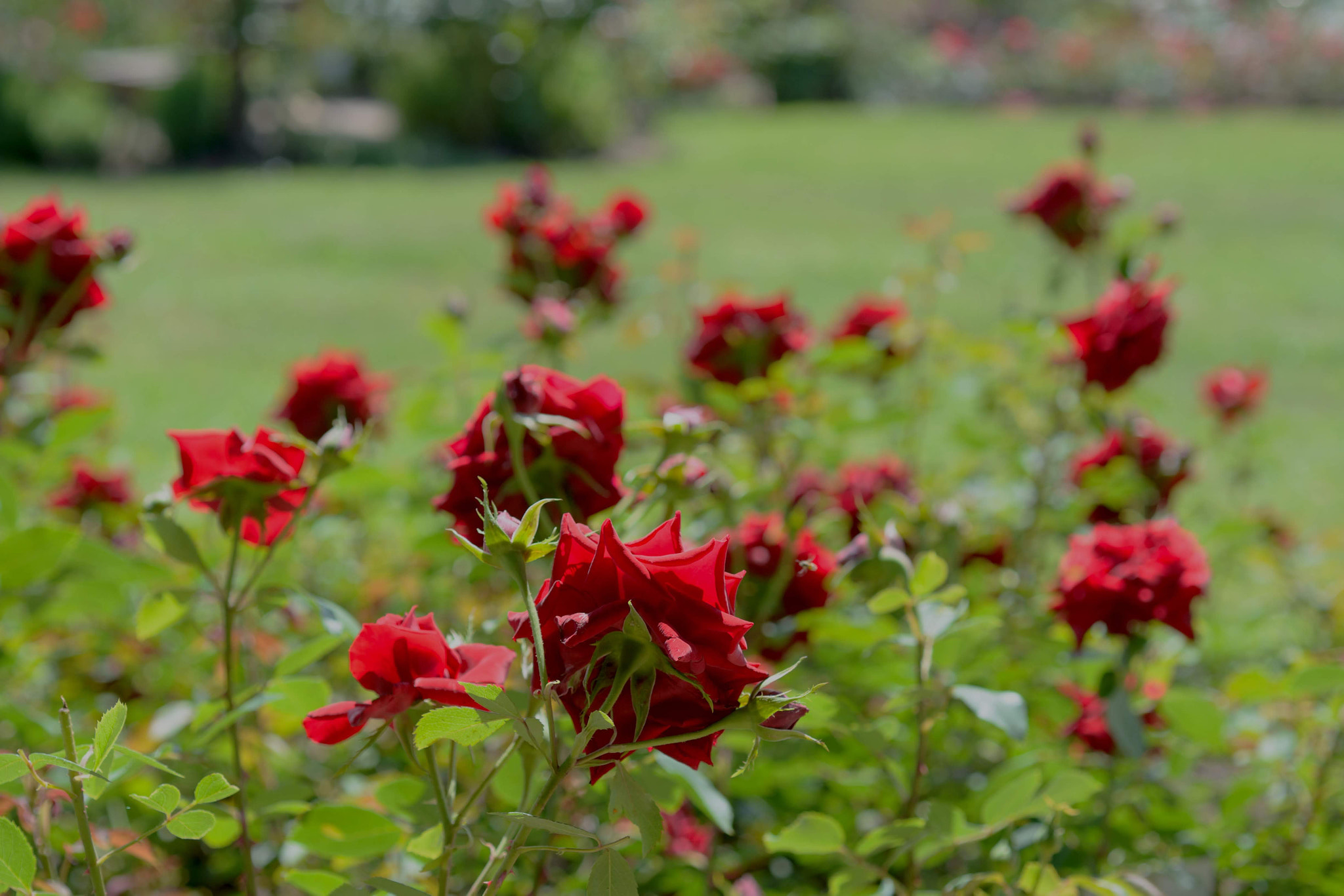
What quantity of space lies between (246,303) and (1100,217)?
4523mm

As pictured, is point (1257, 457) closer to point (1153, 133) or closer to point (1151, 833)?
point (1151, 833)

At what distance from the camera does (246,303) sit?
5.57 metres

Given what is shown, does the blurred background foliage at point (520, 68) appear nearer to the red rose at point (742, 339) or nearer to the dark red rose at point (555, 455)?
the red rose at point (742, 339)

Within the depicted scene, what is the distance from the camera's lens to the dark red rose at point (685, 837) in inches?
51.7

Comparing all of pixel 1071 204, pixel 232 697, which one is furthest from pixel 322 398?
pixel 1071 204

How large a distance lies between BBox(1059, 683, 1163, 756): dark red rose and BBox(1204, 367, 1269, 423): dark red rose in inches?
34.2

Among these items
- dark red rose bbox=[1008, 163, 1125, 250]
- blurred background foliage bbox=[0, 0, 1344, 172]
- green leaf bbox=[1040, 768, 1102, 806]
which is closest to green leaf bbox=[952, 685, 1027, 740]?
green leaf bbox=[1040, 768, 1102, 806]

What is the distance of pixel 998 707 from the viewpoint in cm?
86

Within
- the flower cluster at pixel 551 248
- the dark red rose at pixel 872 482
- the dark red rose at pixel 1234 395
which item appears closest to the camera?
the dark red rose at pixel 872 482

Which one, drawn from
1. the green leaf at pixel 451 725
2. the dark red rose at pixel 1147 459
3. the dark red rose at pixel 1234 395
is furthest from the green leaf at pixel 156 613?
the dark red rose at pixel 1234 395

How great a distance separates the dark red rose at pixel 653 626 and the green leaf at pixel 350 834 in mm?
356

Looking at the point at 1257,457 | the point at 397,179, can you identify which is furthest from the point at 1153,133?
the point at 1257,457

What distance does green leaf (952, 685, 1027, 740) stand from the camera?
0.83 metres

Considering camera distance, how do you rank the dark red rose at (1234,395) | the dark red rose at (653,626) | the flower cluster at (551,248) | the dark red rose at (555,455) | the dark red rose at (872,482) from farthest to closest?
the dark red rose at (1234,395) → the flower cluster at (551,248) → the dark red rose at (872,482) → the dark red rose at (555,455) → the dark red rose at (653,626)
